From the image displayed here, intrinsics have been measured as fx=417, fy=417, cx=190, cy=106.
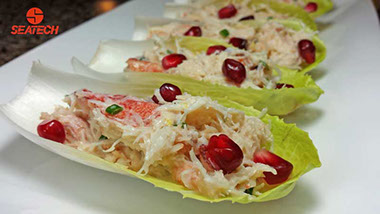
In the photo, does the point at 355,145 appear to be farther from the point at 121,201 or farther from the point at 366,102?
the point at 121,201

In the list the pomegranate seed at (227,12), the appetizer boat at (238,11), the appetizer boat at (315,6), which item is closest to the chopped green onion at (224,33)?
the appetizer boat at (238,11)

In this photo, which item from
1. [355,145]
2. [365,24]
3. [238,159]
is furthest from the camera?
[365,24]

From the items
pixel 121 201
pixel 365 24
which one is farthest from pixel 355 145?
pixel 365 24

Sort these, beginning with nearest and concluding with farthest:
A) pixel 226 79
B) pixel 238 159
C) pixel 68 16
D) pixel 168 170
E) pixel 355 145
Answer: pixel 238 159, pixel 168 170, pixel 355 145, pixel 226 79, pixel 68 16

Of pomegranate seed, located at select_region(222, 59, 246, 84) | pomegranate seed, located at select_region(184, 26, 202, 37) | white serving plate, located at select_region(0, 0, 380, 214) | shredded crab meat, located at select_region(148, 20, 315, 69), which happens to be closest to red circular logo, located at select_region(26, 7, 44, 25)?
white serving plate, located at select_region(0, 0, 380, 214)

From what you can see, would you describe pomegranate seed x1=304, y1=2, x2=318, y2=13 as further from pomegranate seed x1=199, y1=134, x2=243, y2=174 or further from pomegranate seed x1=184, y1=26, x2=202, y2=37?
pomegranate seed x1=199, y1=134, x2=243, y2=174

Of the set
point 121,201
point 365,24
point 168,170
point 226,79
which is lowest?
point 121,201
